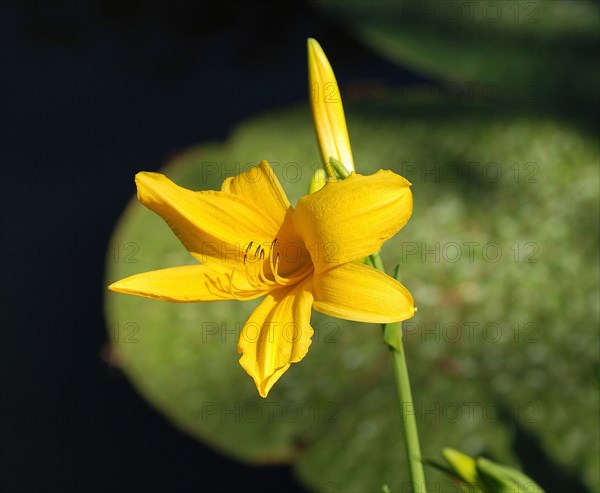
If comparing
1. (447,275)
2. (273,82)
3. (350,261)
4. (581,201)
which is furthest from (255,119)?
(350,261)

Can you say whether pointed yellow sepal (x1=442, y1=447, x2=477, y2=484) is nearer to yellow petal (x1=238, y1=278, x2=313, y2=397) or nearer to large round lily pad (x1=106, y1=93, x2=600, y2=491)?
yellow petal (x1=238, y1=278, x2=313, y2=397)

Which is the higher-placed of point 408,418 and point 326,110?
point 326,110

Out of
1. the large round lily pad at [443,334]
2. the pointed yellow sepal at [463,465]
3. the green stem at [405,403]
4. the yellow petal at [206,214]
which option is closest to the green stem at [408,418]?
the green stem at [405,403]

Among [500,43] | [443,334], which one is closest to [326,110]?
[443,334]

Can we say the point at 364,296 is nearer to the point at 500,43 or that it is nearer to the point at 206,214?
the point at 206,214

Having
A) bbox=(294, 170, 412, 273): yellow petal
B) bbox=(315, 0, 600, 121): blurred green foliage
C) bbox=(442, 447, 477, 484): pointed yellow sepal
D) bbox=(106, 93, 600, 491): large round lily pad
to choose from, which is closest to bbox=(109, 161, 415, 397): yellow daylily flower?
bbox=(294, 170, 412, 273): yellow petal

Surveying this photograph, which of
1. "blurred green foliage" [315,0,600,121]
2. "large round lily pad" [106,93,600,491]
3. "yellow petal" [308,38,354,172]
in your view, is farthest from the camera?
"blurred green foliage" [315,0,600,121]
